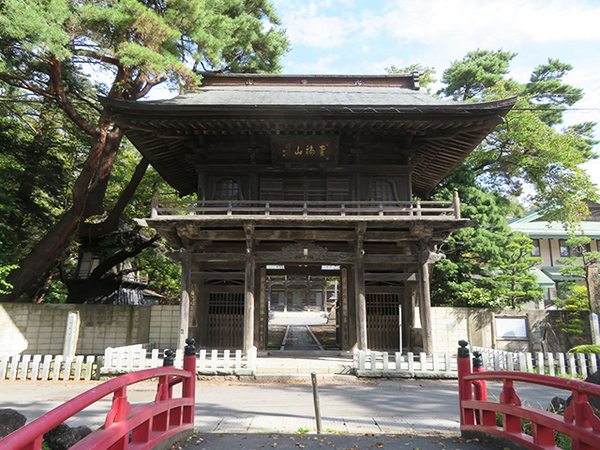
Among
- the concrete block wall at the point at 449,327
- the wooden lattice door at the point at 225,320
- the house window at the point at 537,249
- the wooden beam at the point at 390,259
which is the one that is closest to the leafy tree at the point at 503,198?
the concrete block wall at the point at 449,327

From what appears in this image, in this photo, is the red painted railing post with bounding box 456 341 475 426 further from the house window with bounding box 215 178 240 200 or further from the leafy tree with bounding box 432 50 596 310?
the leafy tree with bounding box 432 50 596 310

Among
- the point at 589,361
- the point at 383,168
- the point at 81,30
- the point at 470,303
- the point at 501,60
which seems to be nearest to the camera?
the point at 589,361

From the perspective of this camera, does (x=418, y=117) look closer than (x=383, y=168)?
Yes

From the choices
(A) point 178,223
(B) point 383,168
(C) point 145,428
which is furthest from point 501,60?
(C) point 145,428

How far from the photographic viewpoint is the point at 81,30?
12.4 m

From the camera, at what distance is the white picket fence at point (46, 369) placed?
35.2 ft

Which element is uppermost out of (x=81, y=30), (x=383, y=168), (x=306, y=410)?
(x=81, y=30)

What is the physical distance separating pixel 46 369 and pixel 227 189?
8.01 metres

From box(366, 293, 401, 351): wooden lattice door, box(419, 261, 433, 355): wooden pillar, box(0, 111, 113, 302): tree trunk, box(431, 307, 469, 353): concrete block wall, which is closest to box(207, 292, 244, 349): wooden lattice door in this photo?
box(366, 293, 401, 351): wooden lattice door

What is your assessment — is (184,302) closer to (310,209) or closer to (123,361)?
(123,361)

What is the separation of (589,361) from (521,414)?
976 cm

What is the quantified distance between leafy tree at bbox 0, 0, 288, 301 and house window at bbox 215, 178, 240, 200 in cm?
395

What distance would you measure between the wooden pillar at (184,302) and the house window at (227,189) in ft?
8.31

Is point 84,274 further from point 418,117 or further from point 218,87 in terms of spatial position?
point 418,117
